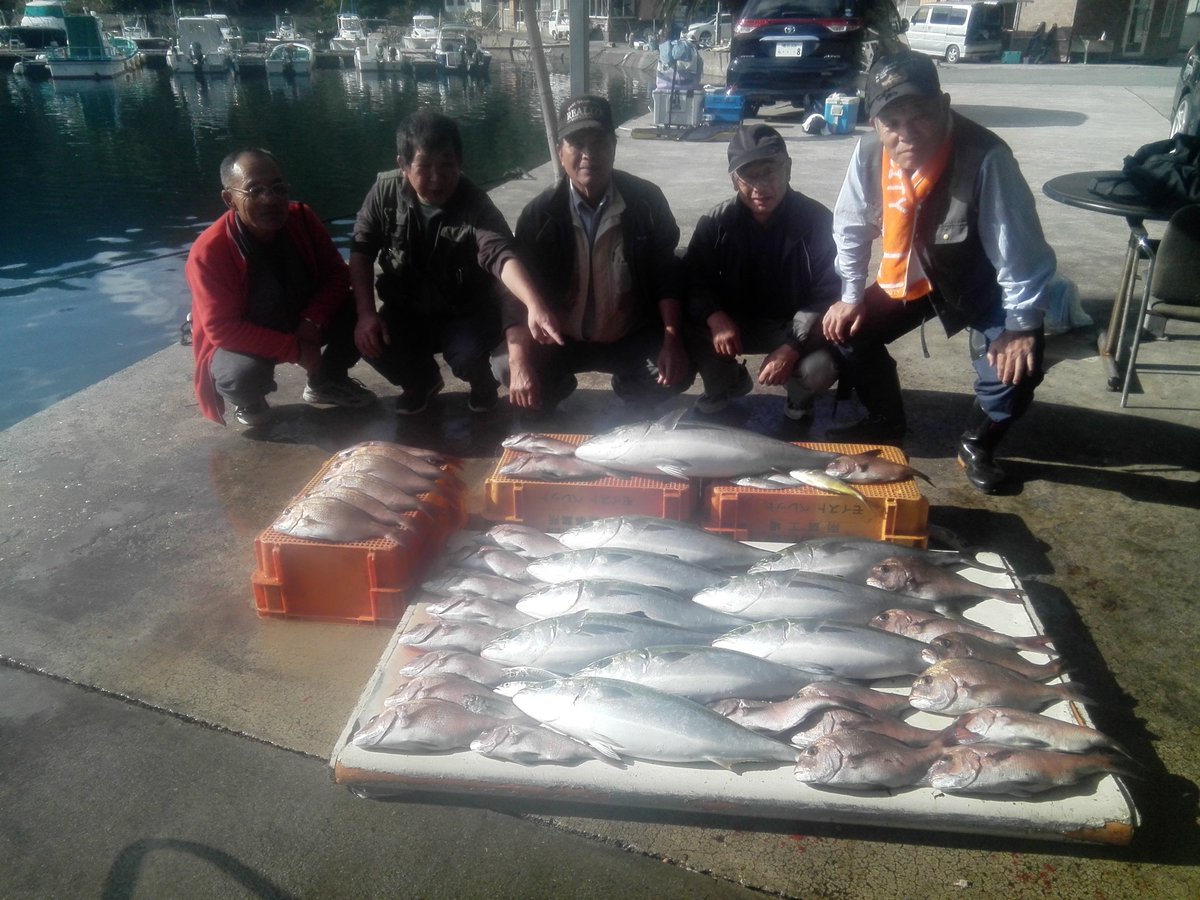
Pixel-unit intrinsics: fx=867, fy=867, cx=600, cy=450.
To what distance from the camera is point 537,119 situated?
41.3 meters

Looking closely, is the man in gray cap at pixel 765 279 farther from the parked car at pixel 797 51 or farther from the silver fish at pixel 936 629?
the parked car at pixel 797 51

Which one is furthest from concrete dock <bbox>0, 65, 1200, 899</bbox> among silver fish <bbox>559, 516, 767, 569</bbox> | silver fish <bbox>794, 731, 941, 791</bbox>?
silver fish <bbox>559, 516, 767, 569</bbox>

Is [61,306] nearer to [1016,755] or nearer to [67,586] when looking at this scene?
[67,586]

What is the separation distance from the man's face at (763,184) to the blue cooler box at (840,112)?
1225 centimetres

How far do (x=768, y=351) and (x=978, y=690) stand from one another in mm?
2461

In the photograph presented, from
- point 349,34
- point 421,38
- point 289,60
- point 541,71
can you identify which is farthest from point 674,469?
point 349,34

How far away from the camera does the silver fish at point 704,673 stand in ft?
8.05

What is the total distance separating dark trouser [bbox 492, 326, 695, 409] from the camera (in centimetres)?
444

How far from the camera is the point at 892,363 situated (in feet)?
14.1

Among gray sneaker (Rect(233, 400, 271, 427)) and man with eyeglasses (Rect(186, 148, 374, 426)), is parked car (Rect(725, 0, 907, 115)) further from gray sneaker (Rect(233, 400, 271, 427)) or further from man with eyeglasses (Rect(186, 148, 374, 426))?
gray sneaker (Rect(233, 400, 271, 427))

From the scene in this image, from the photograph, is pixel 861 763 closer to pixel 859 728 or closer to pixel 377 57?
pixel 859 728

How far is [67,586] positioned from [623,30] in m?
81.2

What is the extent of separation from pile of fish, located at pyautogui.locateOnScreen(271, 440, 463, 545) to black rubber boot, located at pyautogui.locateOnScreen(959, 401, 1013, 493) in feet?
7.63

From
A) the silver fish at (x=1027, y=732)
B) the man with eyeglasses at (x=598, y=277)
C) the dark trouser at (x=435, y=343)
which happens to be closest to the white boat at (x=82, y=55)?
the dark trouser at (x=435, y=343)
